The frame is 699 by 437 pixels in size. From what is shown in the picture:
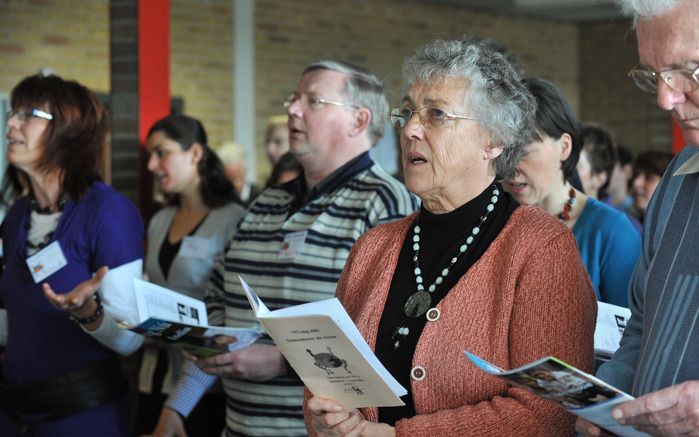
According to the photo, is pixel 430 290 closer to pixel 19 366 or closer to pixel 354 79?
pixel 354 79

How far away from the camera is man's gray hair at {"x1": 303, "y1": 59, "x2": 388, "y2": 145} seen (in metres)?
3.12

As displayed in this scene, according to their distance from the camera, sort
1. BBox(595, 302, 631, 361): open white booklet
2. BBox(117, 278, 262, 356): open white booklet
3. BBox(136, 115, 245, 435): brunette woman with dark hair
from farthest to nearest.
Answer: BBox(136, 115, 245, 435): brunette woman with dark hair < BBox(117, 278, 262, 356): open white booklet < BBox(595, 302, 631, 361): open white booklet

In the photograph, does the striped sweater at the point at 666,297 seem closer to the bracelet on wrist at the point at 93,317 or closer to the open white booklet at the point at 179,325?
the open white booklet at the point at 179,325

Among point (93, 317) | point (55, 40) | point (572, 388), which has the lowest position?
point (93, 317)

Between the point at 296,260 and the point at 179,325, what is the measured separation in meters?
0.47

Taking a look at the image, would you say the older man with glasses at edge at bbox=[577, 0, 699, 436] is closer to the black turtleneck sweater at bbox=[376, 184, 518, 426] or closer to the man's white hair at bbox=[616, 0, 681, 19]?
the man's white hair at bbox=[616, 0, 681, 19]

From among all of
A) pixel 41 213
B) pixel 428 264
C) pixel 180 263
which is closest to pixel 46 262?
pixel 41 213

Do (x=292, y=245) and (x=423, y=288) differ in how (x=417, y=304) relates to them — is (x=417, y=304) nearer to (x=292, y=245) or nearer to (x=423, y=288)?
(x=423, y=288)

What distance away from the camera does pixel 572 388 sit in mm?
1535

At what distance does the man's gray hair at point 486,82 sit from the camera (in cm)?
215

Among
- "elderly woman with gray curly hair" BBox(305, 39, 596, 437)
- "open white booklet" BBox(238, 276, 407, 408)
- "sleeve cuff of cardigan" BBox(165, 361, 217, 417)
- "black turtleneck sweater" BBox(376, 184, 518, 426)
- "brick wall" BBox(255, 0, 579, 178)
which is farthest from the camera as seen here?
"brick wall" BBox(255, 0, 579, 178)

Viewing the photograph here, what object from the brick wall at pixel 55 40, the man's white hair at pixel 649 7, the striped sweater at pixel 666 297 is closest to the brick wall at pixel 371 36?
the brick wall at pixel 55 40

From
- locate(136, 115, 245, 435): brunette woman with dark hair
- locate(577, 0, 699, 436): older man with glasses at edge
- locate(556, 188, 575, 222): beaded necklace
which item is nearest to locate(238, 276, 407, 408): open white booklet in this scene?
locate(577, 0, 699, 436): older man with glasses at edge

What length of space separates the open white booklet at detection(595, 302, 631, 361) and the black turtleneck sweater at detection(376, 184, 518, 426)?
0.34 metres
